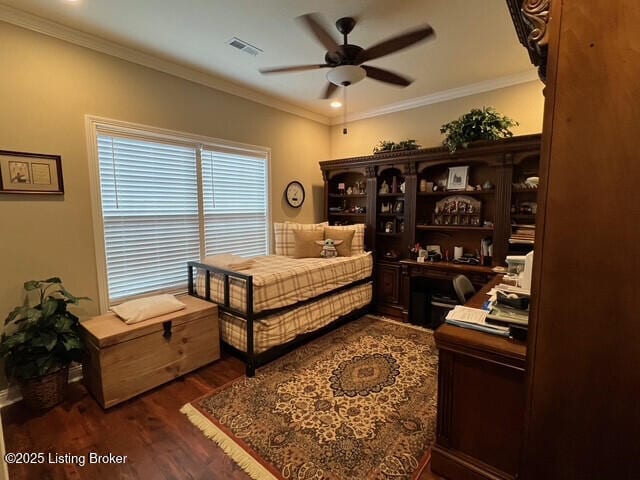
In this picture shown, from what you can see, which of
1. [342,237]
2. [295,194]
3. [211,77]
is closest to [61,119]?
[211,77]

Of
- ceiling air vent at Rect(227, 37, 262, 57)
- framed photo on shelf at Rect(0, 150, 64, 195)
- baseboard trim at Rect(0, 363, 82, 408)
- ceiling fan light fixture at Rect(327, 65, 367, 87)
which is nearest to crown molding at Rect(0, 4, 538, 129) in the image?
ceiling air vent at Rect(227, 37, 262, 57)

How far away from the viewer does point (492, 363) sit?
143 centimetres

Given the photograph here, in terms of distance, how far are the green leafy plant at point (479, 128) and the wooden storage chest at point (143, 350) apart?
2977 mm

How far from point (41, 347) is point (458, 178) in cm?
408

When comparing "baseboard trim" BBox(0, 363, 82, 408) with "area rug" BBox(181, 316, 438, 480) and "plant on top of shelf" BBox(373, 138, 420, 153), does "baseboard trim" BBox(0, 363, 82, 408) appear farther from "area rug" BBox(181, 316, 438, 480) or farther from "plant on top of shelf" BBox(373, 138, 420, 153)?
"plant on top of shelf" BBox(373, 138, 420, 153)

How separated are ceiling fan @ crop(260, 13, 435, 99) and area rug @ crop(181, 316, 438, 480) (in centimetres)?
239

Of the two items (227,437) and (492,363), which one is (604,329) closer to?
(492,363)

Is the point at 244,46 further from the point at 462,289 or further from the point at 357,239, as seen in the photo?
the point at 462,289

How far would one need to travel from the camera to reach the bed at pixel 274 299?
261 centimetres

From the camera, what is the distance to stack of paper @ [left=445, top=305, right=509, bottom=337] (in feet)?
4.93

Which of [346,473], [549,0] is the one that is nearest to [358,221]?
[346,473]

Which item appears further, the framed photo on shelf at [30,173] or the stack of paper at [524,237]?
the stack of paper at [524,237]

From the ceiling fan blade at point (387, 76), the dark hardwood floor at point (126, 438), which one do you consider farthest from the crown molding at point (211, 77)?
the dark hardwood floor at point (126, 438)

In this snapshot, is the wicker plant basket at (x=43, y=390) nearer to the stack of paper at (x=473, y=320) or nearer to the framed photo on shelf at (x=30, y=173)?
the framed photo on shelf at (x=30, y=173)
